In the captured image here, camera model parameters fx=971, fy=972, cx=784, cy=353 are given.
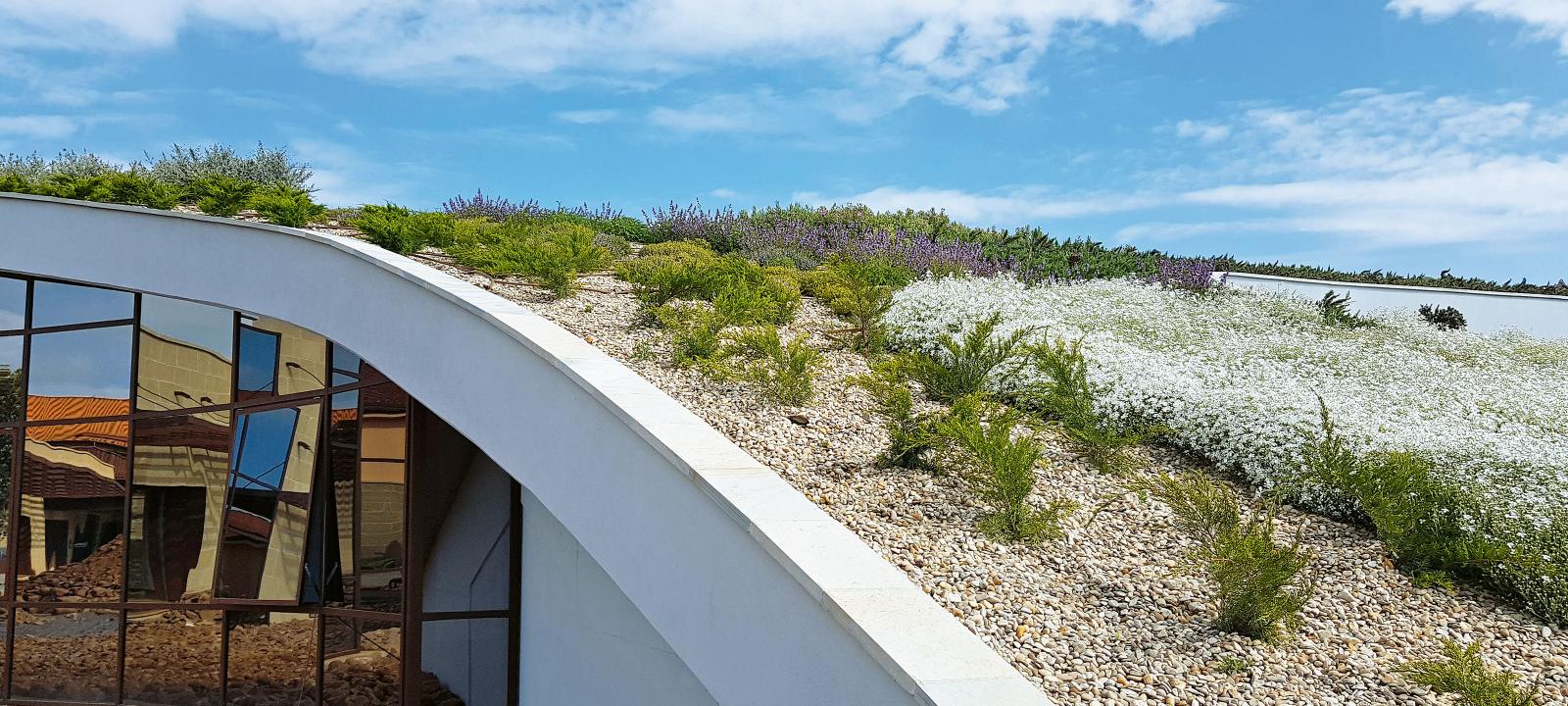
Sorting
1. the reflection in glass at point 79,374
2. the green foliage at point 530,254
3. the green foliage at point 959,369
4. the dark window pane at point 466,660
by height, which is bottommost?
the dark window pane at point 466,660

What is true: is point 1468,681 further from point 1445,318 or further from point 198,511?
point 1445,318

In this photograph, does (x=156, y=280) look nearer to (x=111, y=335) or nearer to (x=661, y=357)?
(x=111, y=335)

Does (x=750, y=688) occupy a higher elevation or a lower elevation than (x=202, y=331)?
lower

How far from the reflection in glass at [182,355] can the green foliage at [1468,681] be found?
8.36 meters

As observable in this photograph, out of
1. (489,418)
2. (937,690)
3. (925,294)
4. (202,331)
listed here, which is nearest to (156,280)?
(202,331)

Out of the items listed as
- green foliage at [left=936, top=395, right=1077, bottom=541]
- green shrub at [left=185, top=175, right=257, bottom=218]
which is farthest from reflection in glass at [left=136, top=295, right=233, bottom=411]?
green foliage at [left=936, top=395, right=1077, bottom=541]

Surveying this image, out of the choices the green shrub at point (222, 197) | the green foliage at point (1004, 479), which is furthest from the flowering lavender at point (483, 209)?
the green foliage at point (1004, 479)

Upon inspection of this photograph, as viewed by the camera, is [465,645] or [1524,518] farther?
[465,645]

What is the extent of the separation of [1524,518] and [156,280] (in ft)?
31.6

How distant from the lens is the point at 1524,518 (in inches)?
177

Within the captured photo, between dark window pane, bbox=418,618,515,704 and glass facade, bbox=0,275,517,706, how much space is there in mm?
41

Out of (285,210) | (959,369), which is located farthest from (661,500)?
(285,210)

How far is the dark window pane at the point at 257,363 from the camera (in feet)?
25.5

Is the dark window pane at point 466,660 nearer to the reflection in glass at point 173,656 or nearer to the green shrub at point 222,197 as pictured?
the reflection in glass at point 173,656
